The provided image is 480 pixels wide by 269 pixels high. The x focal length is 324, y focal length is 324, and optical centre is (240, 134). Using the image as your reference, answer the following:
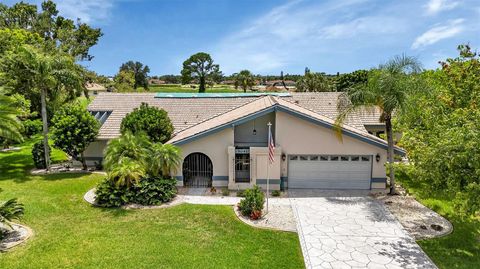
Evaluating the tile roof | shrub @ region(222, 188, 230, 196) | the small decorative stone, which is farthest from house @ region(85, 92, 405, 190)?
the tile roof

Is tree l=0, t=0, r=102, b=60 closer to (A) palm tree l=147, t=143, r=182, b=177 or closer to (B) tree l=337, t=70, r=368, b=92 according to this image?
(A) palm tree l=147, t=143, r=182, b=177

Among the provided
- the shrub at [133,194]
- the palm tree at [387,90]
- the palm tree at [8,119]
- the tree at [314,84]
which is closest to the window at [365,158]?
the palm tree at [387,90]

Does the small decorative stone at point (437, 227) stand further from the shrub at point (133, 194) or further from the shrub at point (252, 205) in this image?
the shrub at point (133, 194)

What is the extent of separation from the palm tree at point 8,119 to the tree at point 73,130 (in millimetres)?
3613

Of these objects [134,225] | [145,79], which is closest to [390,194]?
[134,225]

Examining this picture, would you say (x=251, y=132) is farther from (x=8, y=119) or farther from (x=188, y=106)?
(x=8, y=119)

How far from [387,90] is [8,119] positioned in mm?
20845

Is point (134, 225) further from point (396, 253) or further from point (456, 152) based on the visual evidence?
point (456, 152)

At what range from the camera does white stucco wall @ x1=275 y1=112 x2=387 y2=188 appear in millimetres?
19766

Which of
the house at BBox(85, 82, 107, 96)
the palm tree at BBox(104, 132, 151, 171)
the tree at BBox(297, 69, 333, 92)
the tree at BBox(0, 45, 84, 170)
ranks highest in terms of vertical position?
the house at BBox(85, 82, 107, 96)

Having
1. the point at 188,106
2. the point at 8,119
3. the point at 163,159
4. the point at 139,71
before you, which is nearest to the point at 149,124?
the point at 163,159

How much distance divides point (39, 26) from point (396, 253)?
211 feet

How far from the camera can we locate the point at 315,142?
786 inches

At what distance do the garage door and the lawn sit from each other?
5.74 meters
